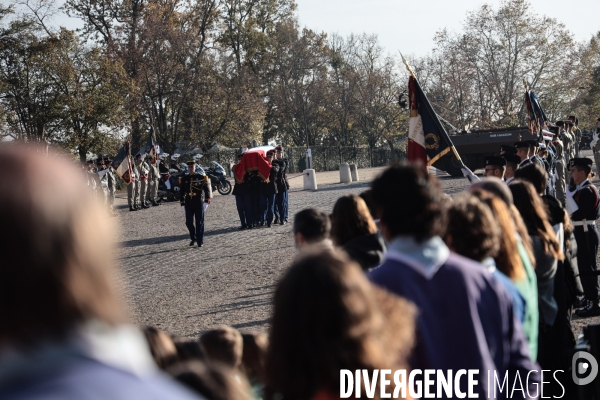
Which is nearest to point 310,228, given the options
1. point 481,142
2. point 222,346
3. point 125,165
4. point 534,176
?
point 222,346

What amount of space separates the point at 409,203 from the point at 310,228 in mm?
2017

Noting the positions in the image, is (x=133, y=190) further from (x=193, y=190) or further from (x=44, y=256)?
(x=44, y=256)

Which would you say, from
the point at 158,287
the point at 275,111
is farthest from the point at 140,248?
the point at 275,111

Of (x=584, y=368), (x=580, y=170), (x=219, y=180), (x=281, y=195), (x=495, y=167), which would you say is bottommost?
(x=584, y=368)

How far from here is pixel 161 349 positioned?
2.58m

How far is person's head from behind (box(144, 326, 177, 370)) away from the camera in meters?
2.54

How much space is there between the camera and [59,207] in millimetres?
1217

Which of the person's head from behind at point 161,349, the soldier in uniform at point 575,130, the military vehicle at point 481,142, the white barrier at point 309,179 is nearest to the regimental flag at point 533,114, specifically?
the soldier in uniform at point 575,130

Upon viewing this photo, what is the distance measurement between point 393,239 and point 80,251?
5.77 ft

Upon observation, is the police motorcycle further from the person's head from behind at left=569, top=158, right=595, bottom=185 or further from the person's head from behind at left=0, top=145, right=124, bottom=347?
the person's head from behind at left=0, top=145, right=124, bottom=347

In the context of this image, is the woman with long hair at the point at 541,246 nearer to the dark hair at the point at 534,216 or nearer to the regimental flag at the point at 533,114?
the dark hair at the point at 534,216

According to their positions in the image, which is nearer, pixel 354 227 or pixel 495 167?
pixel 354 227

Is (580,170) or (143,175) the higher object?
(143,175)

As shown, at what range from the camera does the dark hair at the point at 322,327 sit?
6.31 feet
